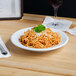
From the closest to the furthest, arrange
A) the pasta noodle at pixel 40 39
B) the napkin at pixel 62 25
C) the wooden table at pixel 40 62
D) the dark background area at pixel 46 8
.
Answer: the wooden table at pixel 40 62 < the pasta noodle at pixel 40 39 < the napkin at pixel 62 25 < the dark background area at pixel 46 8

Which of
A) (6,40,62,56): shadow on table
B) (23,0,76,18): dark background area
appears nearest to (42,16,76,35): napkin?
(23,0,76,18): dark background area

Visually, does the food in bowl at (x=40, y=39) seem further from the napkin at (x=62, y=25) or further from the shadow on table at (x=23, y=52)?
the napkin at (x=62, y=25)

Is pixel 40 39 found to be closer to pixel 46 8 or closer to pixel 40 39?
pixel 40 39

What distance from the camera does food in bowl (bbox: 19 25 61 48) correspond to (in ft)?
3.72

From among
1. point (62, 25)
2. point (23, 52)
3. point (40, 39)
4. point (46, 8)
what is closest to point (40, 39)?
point (40, 39)

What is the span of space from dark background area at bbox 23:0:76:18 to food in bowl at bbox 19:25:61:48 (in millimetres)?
699

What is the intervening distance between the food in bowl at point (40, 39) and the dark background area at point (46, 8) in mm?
699

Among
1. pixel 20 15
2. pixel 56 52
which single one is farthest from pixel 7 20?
pixel 56 52

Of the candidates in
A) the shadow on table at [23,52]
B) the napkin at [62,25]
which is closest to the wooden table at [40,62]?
the shadow on table at [23,52]

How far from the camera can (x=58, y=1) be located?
148 cm

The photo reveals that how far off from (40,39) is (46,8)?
806mm

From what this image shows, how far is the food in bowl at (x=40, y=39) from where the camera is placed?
1.13 meters

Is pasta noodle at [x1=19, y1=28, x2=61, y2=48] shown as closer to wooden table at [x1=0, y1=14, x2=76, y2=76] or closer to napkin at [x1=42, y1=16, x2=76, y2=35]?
wooden table at [x1=0, y1=14, x2=76, y2=76]

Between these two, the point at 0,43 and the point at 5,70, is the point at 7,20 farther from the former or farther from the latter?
the point at 5,70
